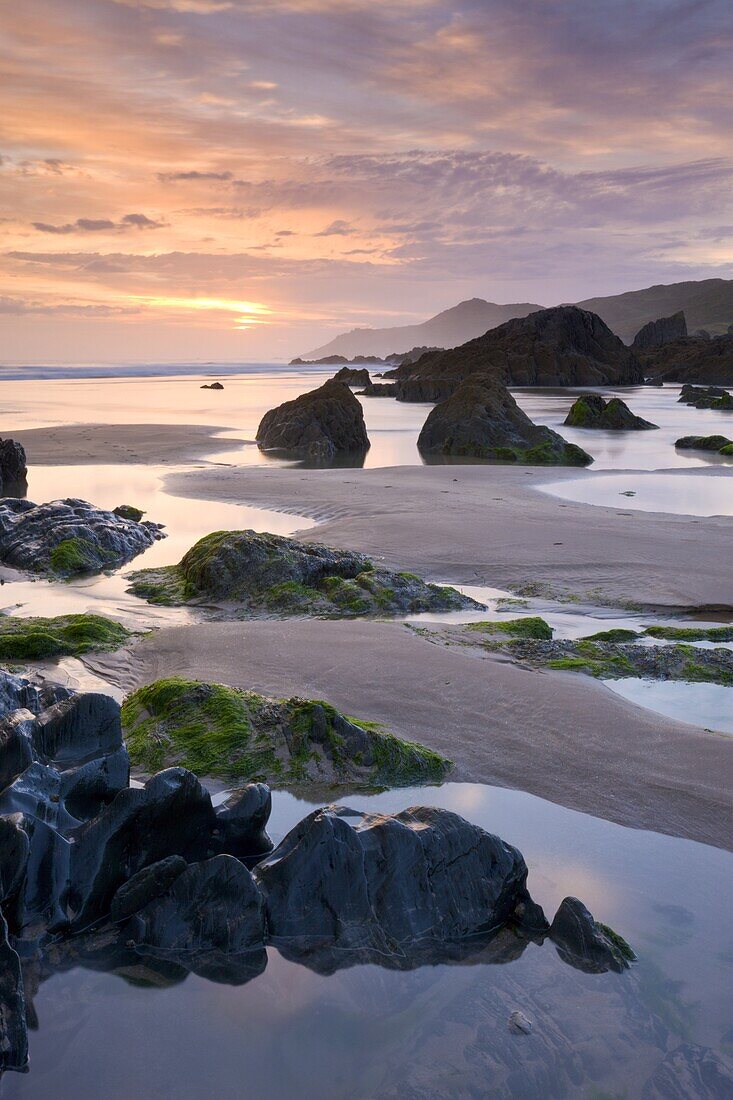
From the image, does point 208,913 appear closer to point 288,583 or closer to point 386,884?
point 386,884

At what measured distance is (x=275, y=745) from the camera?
184 inches

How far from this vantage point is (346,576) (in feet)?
26.6

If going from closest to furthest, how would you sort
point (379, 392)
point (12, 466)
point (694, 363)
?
point (12, 466)
point (379, 392)
point (694, 363)

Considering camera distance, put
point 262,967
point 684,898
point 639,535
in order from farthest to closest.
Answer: point 639,535
point 684,898
point 262,967

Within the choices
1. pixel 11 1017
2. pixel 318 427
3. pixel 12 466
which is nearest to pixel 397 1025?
pixel 11 1017

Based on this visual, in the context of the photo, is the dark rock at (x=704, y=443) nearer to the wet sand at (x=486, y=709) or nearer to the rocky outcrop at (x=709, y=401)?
the rocky outcrop at (x=709, y=401)

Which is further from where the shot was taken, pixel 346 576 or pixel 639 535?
pixel 639 535

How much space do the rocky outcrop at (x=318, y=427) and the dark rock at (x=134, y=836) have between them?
17.0 metres

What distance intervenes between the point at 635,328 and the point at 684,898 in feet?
649

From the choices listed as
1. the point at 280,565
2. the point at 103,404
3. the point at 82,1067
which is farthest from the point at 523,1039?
the point at 103,404

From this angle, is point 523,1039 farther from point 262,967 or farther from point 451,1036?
point 262,967

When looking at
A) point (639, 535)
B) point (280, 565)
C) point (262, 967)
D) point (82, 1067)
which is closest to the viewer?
point (82, 1067)

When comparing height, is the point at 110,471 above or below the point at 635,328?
below

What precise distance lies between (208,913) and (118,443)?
714 inches
